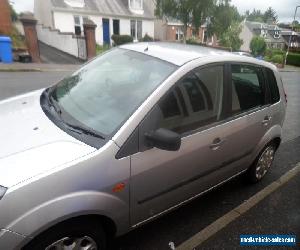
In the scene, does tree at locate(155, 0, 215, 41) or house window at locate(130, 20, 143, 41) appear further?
house window at locate(130, 20, 143, 41)

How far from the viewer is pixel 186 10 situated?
3231 cm

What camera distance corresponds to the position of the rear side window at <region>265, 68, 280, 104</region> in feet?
12.7

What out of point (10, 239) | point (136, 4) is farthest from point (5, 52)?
point (136, 4)

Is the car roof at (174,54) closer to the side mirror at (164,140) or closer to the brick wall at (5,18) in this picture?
the side mirror at (164,140)

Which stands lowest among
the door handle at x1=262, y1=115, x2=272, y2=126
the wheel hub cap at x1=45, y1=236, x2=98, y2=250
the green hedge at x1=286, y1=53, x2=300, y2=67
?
the green hedge at x1=286, y1=53, x2=300, y2=67

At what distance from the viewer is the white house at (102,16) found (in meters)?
28.7

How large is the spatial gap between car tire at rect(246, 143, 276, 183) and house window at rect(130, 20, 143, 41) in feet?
103

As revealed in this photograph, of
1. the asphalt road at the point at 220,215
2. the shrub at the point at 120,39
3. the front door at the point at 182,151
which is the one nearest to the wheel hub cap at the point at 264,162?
the asphalt road at the point at 220,215

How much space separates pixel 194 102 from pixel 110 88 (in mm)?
810

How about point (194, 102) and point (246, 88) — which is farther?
point (246, 88)

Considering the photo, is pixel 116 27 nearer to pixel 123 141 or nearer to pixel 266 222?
pixel 266 222

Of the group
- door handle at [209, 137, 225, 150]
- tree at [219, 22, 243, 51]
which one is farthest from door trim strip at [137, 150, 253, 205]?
tree at [219, 22, 243, 51]

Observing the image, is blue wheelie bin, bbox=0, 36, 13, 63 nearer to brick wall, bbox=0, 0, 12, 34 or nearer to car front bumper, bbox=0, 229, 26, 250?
brick wall, bbox=0, 0, 12, 34

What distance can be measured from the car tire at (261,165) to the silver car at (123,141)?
0.89 ft
